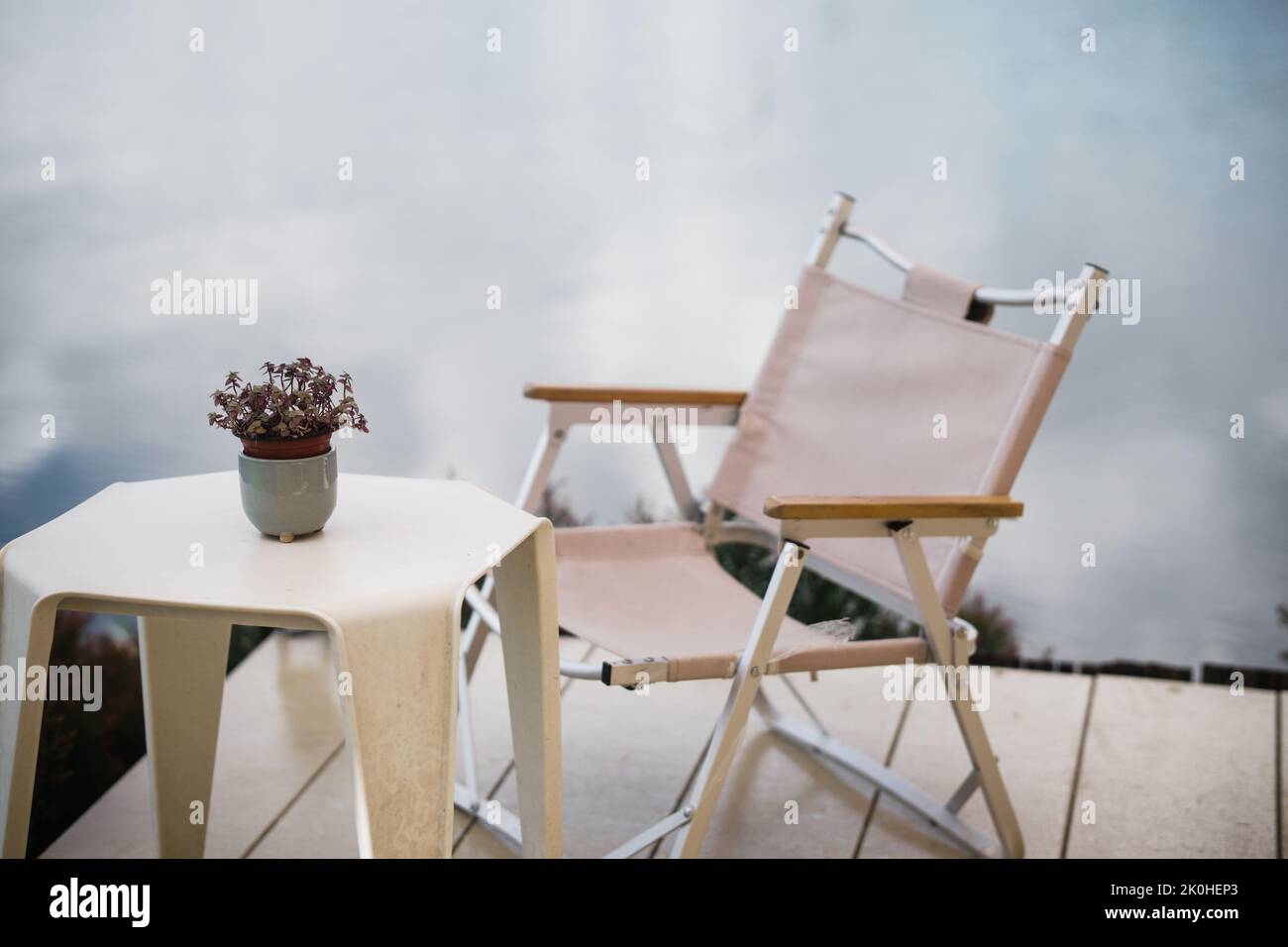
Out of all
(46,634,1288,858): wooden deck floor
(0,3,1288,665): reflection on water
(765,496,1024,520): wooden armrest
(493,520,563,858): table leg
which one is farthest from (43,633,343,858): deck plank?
(765,496,1024,520): wooden armrest

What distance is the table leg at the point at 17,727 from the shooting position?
1324mm

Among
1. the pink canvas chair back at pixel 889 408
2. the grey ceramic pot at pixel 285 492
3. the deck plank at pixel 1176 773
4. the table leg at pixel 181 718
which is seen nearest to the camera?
the grey ceramic pot at pixel 285 492

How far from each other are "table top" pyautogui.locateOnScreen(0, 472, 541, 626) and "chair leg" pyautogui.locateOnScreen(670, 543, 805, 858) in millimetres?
351

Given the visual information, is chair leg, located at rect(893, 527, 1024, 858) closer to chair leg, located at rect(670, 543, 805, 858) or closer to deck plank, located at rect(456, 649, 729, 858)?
chair leg, located at rect(670, 543, 805, 858)

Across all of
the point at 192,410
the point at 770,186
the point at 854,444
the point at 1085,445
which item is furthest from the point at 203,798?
the point at 1085,445

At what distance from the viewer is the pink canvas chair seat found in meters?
1.75

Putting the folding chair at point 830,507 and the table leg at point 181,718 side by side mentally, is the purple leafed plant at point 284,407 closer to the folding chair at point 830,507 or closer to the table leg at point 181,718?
the table leg at point 181,718

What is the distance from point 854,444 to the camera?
2.21 meters

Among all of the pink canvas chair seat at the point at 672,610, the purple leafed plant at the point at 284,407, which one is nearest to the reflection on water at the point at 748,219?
the pink canvas chair seat at the point at 672,610

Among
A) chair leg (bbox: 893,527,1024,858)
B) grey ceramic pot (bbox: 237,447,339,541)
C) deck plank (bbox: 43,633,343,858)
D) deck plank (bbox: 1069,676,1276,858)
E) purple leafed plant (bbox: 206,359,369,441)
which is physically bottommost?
deck plank (bbox: 1069,676,1276,858)

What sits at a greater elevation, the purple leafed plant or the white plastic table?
the purple leafed plant

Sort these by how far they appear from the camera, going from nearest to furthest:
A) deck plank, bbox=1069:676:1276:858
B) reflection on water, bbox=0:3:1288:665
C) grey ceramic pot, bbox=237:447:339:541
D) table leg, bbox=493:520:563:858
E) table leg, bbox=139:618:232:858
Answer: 1. grey ceramic pot, bbox=237:447:339:541
2. table leg, bbox=493:520:563:858
3. table leg, bbox=139:618:232:858
4. deck plank, bbox=1069:676:1276:858
5. reflection on water, bbox=0:3:1288:665

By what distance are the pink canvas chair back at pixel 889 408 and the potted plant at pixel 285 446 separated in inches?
37.3

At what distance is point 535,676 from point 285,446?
1.45ft
